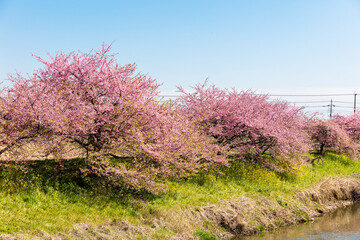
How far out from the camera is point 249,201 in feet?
63.1

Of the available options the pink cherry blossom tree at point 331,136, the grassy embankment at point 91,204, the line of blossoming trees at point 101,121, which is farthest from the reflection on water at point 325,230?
the pink cherry blossom tree at point 331,136

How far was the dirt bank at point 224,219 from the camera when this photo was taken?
12855mm

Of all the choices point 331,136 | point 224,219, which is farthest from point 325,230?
point 331,136

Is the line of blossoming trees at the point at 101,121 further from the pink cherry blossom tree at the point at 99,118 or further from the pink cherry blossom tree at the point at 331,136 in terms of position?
the pink cherry blossom tree at the point at 331,136

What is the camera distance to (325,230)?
18328mm

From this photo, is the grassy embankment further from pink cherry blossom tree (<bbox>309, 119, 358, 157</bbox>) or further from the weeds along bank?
pink cherry blossom tree (<bbox>309, 119, 358, 157</bbox>)

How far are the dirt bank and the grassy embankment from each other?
48 millimetres

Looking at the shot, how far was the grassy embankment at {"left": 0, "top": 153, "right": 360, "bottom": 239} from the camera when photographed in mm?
12055

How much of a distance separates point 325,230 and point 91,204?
40.1 ft

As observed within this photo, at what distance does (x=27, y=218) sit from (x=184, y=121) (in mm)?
9396

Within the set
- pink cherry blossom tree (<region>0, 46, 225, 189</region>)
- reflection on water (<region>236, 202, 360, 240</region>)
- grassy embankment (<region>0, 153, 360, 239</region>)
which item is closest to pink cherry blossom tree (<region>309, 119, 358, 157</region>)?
reflection on water (<region>236, 202, 360, 240</region>)

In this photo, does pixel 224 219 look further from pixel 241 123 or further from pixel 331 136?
pixel 331 136

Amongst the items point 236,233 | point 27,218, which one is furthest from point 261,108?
point 27,218

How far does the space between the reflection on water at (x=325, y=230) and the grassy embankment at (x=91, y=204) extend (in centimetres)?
121
